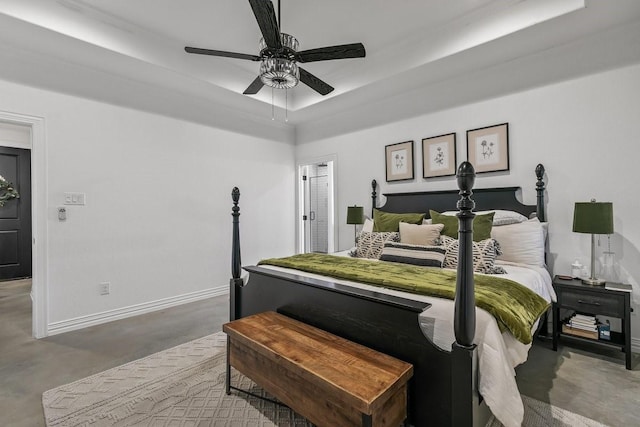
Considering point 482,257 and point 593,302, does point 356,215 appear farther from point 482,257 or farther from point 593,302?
point 593,302

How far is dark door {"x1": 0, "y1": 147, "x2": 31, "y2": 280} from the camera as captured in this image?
5223 mm

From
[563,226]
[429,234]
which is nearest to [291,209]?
[429,234]

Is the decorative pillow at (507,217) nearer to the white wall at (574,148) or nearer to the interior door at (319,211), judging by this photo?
the white wall at (574,148)

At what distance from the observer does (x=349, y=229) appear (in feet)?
15.4

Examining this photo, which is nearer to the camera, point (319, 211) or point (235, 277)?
point (235, 277)

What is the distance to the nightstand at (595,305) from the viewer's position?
2277mm

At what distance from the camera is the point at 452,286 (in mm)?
1771

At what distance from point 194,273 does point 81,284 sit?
1221mm

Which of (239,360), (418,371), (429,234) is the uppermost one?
(429,234)

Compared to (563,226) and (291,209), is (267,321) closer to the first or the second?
(563,226)

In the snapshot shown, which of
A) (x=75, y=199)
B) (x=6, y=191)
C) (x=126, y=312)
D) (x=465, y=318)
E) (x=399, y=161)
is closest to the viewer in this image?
(x=465, y=318)

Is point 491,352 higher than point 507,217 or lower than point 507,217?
lower

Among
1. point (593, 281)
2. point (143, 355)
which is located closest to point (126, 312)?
point (143, 355)

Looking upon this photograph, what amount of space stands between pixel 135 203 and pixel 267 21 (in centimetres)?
271
